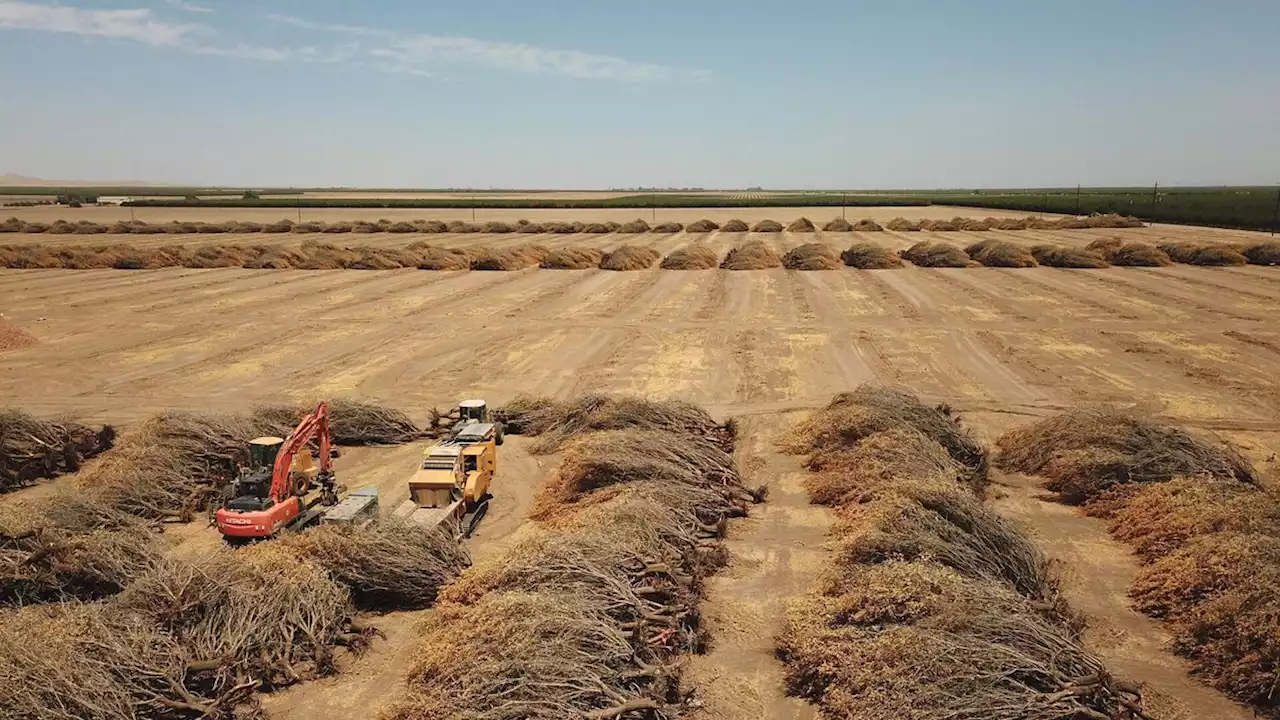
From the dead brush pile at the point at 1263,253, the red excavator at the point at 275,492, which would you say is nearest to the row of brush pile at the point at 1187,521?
the red excavator at the point at 275,492

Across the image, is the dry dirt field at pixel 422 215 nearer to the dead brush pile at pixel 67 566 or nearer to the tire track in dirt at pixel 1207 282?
the tire track in dirt at pixel 1207 282

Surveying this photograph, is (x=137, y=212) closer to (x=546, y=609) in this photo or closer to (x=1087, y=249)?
(x=1087, y=249)

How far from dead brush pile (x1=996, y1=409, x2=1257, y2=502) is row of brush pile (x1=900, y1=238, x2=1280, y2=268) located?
23.7 meters

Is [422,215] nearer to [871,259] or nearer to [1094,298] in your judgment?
[871,259]

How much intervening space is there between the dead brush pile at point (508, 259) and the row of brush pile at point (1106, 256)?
1764 cm

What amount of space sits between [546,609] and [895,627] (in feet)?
9.68

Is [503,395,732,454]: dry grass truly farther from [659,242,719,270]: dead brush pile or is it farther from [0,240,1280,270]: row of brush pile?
[0,240,1280,270]: row of brush pile

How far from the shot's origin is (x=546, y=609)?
6.52 meters

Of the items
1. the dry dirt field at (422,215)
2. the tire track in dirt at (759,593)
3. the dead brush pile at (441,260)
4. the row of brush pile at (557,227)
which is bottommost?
the tire track in dirt at (759,593)

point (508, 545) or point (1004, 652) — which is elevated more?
point (1004, 652)

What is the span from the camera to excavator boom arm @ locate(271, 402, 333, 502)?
923cm

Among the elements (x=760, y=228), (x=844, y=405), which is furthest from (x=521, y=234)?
(x=844, y=405)

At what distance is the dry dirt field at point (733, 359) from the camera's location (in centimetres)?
831

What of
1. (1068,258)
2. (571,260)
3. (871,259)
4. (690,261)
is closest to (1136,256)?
(1068,258)
